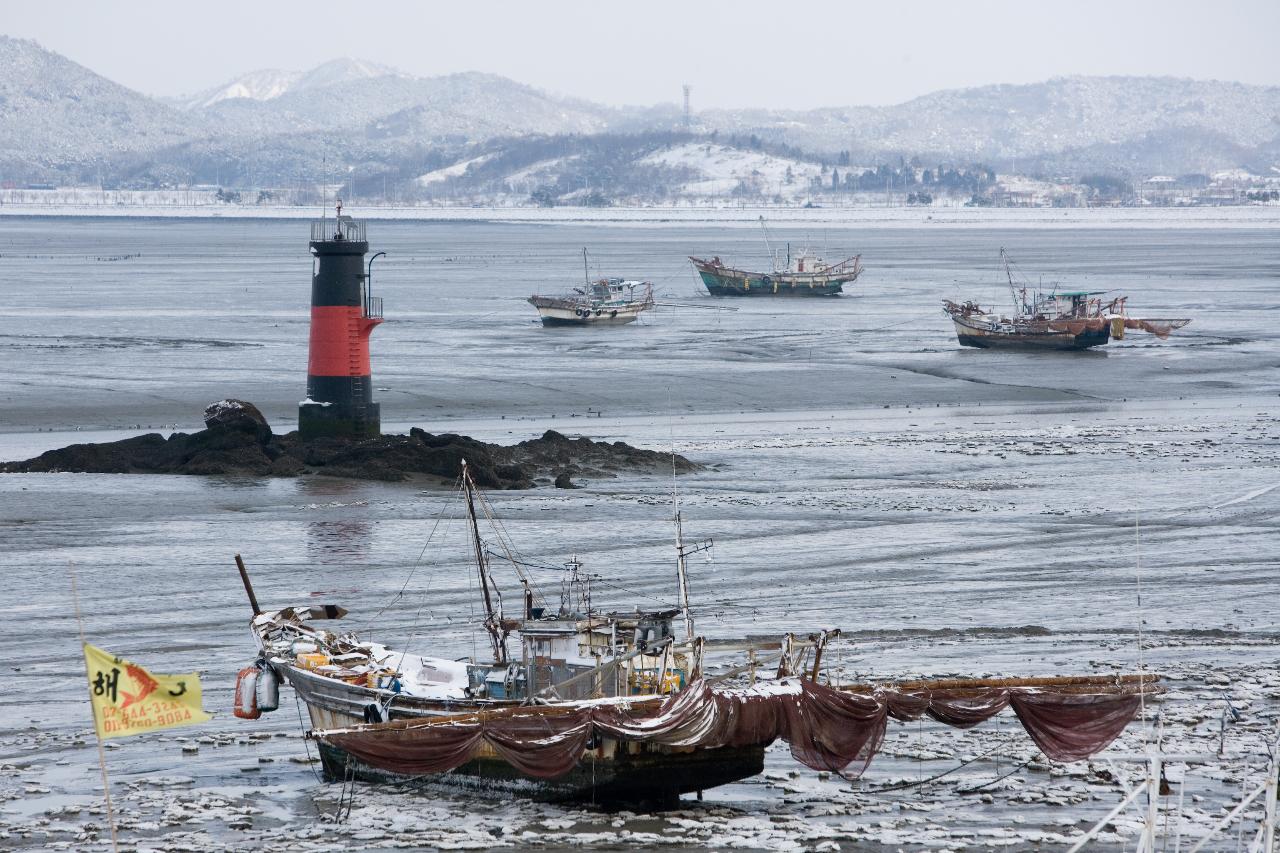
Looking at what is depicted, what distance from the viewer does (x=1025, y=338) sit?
2869 inches

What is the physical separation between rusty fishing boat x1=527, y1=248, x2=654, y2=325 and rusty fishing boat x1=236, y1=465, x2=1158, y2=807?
214ft

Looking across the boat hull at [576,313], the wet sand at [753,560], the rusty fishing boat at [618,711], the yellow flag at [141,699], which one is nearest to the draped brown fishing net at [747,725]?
the rusty fishing boat at [618,711]

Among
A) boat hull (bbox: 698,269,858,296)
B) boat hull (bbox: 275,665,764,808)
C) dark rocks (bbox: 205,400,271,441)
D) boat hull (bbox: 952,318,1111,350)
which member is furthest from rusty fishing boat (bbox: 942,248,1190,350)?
boat hull (bbox: 275,665,764,808)

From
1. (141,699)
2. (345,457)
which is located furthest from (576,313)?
(141,699)

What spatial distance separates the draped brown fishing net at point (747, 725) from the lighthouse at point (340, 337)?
2144 centimetres

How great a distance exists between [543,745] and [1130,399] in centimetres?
4179

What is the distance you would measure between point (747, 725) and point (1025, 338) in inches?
2260

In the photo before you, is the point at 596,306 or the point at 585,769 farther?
the point at 596,306

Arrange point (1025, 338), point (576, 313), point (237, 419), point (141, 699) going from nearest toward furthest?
point (141, 699) < point (237, 419) < point (1025, 338) < point (576, 313)

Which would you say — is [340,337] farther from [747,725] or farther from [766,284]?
[766,284]

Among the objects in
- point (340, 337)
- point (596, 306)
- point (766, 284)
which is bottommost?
point (596, 306)

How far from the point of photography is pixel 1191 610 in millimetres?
25828

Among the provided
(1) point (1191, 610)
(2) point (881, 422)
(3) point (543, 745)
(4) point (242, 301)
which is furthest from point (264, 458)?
(4) point (242, 301)

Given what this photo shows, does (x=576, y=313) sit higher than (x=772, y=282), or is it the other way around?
(x=772, y=282)
